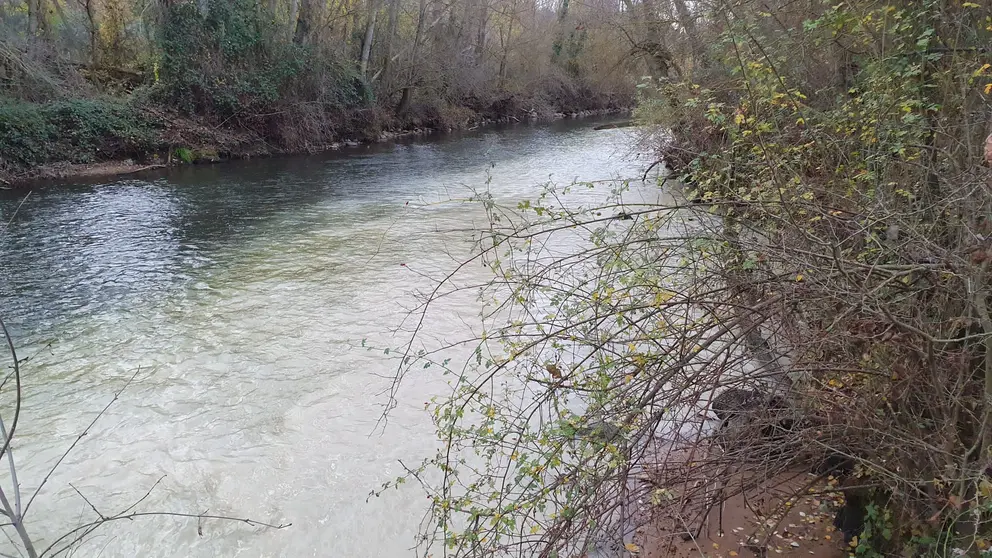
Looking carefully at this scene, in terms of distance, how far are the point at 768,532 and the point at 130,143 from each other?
1822 centimetres

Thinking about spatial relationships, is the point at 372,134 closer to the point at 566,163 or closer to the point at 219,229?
the point at 566,163

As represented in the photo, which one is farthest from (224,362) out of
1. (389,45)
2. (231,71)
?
(389,45)

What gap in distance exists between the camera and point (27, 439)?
487 centimetres

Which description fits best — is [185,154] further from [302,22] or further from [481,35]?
[481,35]

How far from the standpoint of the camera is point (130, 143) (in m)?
16.9

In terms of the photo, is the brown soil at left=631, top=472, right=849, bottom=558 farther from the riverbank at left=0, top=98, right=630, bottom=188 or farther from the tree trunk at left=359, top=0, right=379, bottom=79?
the tree trunk at left=359, top=0, right=379, bottom=79

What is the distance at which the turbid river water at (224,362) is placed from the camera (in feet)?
13.7

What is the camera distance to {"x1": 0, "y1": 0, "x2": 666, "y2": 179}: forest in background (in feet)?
51.3

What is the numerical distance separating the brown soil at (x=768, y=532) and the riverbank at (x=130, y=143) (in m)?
15.6

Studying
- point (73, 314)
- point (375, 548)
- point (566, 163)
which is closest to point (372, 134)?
point (566, 163)

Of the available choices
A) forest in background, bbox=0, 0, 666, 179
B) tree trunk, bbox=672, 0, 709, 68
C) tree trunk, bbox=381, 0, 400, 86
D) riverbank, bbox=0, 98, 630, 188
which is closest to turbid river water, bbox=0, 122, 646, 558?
riverbank, bbox=0, 98, 630, 188

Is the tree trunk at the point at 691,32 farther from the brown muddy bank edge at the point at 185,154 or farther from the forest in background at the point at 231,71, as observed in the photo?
the brown muddy bank edge at the point at 185,154

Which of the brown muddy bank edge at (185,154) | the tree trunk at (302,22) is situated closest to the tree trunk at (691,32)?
the brown muddy bank edge at (185,154)

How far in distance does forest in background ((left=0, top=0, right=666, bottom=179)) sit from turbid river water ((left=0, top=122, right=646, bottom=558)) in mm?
Result: 3875
